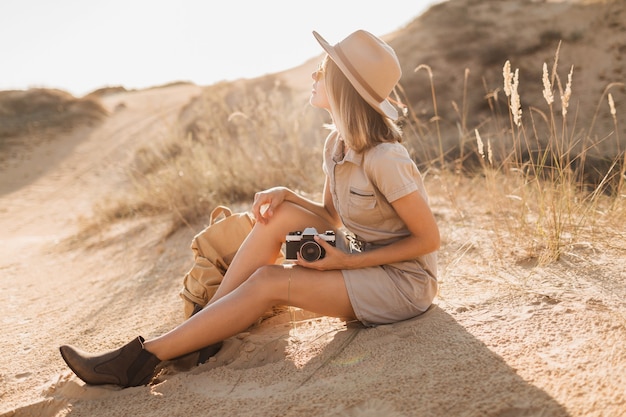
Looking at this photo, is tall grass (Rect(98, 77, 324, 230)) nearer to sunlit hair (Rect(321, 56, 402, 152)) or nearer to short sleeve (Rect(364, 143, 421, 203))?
sunlit hair (Rect(321, 56, 402, 152))

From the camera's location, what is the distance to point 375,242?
2.49 metres

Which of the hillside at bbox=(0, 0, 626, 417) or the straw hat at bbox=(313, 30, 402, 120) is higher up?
the straw hat at bbox=(313, 30, 402, 120)

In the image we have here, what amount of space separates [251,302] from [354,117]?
86cm

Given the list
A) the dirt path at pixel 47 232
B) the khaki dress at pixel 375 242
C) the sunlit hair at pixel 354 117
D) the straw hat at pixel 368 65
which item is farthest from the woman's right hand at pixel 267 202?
the dirt path at pixel 47 232

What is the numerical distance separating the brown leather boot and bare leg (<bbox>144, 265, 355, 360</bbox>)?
44 mm

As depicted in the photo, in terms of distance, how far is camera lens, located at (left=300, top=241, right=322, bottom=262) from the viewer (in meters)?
2.36

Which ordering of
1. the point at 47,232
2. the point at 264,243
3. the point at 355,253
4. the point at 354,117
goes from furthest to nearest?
the point at 47,232
the point at 264,243
the point at 355,253
the point at 354,117

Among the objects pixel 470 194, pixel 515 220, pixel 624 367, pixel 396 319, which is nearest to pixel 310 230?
pixel 396 319

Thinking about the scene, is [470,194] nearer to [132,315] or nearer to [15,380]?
[132,315]

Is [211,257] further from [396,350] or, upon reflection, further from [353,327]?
[396,350]

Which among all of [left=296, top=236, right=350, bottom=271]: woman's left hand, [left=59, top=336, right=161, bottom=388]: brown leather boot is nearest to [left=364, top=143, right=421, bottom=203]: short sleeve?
[left=296, top=236, right=350, bottom=271]: woman's left hand

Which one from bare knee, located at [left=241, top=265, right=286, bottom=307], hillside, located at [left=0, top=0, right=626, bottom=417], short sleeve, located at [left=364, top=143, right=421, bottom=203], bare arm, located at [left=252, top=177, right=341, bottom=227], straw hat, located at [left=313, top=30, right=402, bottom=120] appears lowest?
hillside, located at [left=0, top=0, right=626, bottom=417]

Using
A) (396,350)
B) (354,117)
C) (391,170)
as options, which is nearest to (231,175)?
(354,117)

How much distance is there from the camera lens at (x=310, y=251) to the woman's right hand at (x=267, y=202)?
13.7 inches
